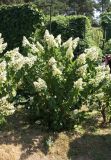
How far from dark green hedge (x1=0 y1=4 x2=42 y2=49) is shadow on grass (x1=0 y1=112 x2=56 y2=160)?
2.60 m

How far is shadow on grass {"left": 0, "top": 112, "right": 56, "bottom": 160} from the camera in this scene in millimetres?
7703

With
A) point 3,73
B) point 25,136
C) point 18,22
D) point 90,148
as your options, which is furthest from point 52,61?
point 18,22

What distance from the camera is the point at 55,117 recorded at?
819 cm

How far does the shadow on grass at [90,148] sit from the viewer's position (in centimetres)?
800

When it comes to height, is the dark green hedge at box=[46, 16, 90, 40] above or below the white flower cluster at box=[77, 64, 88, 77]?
above

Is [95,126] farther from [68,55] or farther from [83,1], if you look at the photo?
[83,1]

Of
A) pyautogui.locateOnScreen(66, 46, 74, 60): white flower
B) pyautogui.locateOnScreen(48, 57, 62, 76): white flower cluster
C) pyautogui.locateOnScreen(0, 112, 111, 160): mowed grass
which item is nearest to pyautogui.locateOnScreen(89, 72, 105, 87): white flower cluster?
Result: pyautogui.locateOnScreen(66, 46, 74, 60): white flower

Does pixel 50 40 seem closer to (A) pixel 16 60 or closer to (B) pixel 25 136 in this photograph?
(A) pixel 16 60

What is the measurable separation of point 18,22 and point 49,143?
3940mm

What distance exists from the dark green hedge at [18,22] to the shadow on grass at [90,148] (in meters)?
3.12

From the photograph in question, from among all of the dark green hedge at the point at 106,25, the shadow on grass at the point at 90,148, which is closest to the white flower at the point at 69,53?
the shadow on grass at the point at 90,148

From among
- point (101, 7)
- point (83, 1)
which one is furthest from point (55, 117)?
point (101, 7)

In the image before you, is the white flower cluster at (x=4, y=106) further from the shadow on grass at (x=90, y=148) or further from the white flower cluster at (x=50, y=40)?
the white flower cluster at (x=50, y=40)

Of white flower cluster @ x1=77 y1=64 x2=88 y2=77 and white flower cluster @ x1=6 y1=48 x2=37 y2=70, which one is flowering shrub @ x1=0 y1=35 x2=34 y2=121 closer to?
white flower cluster @ x1=6 y1=48 x2=37 y2=70
